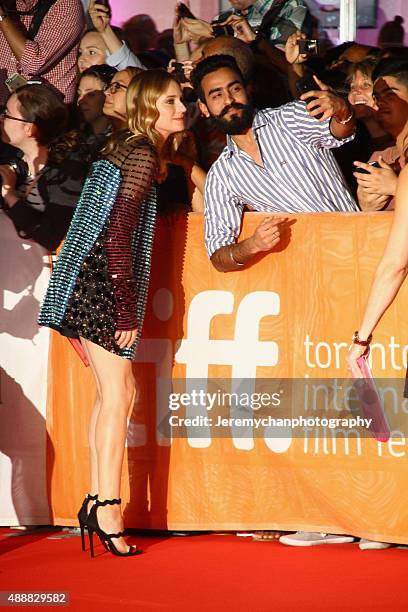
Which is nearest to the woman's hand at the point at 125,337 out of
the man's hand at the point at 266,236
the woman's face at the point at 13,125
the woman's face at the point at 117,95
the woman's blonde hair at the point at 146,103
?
the man's hand at the point at 266,236

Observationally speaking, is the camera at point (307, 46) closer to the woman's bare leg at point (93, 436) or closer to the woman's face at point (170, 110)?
the woman's face at point (170, 110)

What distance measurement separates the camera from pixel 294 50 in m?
5.69

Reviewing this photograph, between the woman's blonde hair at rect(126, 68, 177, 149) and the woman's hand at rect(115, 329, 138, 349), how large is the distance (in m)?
0.82

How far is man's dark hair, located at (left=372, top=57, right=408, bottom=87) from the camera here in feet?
17.0

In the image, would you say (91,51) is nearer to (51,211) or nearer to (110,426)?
(51,211)

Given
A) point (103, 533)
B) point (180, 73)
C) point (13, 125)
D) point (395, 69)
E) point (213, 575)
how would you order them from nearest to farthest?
point (213, 575) → point (103, 533) → point (395, 69) → point (13, 125) → point (180, 73)

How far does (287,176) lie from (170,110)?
2.22 feet

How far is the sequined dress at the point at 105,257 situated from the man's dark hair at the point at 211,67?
1.00 meters

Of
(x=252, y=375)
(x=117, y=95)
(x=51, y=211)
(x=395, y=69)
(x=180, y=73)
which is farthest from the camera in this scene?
(x=180, y=73)

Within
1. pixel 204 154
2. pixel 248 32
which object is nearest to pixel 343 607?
pixel 204 154

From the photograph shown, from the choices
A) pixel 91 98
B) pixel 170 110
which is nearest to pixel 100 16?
pixel 91 98

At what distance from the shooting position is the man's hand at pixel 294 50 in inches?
224

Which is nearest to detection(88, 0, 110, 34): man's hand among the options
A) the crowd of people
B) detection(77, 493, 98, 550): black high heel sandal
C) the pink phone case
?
the crowd of people

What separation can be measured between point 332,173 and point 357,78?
93cm
